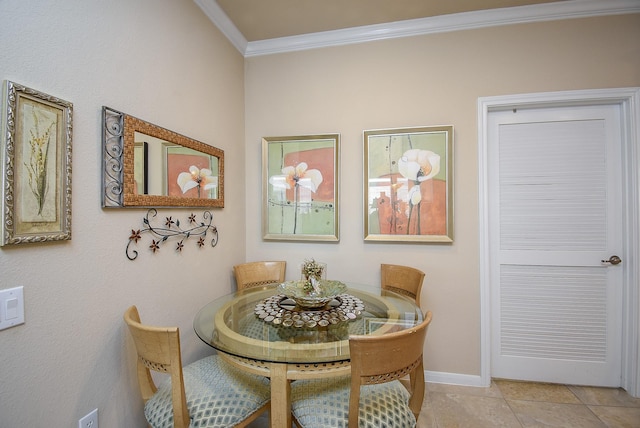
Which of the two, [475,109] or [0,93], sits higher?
[475,109]

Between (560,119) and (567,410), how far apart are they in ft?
6.90

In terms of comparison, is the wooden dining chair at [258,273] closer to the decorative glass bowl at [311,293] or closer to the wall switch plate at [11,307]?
the decorative glass bowl at [311,293]

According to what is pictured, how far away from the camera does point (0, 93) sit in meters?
0.86

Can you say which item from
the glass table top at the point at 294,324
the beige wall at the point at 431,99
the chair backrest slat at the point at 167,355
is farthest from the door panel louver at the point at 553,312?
the chair backrest slat at the point at 167,355

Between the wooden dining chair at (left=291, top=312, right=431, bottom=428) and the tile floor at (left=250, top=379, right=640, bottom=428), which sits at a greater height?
the wooden dining chair at (left=291, top=312, right=431, bottom=428)

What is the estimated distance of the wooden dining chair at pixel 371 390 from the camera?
94cm

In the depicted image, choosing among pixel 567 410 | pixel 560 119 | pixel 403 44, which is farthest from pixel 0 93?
pixel 567 410

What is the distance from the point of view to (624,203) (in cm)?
200

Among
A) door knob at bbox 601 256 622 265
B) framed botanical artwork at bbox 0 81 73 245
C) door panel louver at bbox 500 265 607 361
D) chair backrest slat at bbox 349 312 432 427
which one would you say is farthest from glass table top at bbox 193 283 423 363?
door knob at bbox 601 256 622 265

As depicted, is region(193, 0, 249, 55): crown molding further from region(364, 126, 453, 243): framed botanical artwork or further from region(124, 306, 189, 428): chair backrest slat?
region(124, 306, 189, 428): chair backrest slat

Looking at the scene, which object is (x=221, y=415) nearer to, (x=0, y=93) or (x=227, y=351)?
(x=227, y=351)

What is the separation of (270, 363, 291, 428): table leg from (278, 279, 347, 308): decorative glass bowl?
0.42m

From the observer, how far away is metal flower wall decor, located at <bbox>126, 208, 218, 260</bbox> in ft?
4.48

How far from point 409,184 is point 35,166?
6.99 feet
